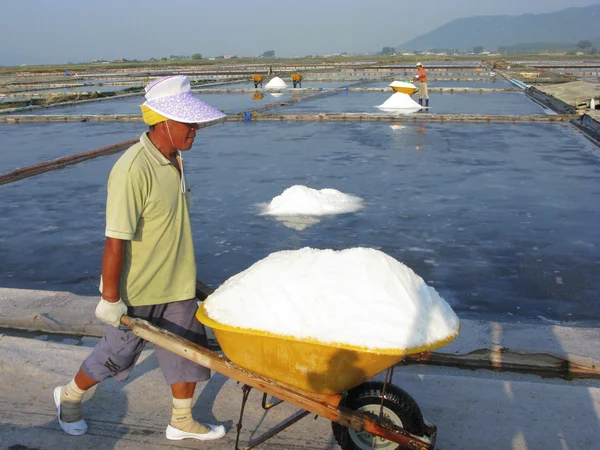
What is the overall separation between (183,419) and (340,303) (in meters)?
1.02

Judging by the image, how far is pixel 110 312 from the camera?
245cm

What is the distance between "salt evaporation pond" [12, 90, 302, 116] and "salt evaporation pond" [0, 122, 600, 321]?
7701mm

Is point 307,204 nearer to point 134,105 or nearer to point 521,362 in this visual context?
point 521,362

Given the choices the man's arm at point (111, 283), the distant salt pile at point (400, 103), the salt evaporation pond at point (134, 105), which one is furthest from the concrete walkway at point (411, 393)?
the distant salt pile at point (400, 103)

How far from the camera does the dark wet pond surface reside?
59.4 ft

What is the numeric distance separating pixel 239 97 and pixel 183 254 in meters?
22.4

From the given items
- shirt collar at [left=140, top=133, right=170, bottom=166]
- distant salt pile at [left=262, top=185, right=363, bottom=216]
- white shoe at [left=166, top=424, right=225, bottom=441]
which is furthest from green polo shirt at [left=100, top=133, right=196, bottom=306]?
distant salt pile at [left=262, top=185, right=363, bottom=216]

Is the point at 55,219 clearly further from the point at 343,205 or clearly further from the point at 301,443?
the point at 301,443

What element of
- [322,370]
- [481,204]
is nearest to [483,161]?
[481,204]

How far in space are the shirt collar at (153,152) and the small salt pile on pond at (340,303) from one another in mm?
602

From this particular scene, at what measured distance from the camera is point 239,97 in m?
24.4

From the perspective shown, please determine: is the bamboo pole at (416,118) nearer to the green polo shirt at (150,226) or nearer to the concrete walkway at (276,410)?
the concrete walkway at (276,410)

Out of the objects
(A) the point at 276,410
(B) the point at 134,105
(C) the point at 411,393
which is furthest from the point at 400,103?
(A) the point at 276,410

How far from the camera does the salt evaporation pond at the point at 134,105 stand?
64.3 feet
